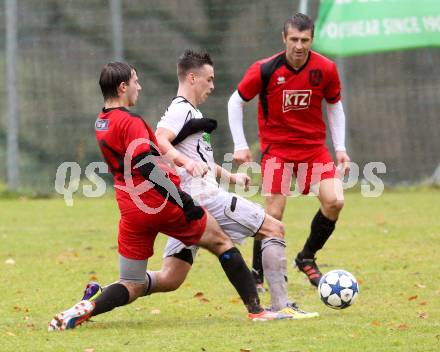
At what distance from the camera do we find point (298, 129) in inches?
345

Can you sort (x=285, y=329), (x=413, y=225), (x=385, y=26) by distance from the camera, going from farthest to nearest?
(x=385, y=26) < (x=413, y=225) < (x=285, y=329)

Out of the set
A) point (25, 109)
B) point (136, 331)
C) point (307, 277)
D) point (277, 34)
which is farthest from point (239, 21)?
point (136, 331)

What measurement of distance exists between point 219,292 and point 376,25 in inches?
323

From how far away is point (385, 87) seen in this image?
16.8 metres

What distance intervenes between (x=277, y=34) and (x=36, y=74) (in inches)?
152

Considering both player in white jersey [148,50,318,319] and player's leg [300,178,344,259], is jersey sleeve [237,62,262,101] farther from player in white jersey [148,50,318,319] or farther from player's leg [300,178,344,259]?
player in white jersey [148,50,318,319]

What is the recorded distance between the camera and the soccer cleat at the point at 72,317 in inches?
262

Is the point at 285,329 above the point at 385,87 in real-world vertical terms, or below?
below

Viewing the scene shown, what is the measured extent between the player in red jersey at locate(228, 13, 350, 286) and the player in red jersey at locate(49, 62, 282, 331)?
1678 millimetres

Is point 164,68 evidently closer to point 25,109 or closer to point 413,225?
point 25,109

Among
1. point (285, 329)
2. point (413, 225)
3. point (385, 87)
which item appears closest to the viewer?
point (285, 329)

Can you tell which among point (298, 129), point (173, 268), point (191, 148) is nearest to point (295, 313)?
point (173, 268)

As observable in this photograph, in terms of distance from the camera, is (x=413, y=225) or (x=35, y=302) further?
(x=413, y=225)

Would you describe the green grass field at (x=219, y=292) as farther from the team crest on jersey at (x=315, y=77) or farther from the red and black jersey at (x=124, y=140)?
the team crest on jersey at (x=315, y=77)
